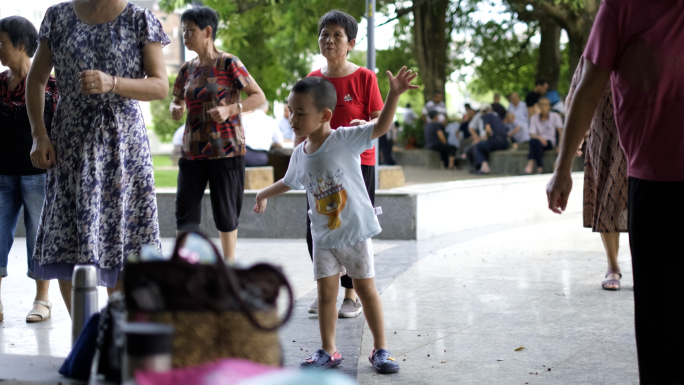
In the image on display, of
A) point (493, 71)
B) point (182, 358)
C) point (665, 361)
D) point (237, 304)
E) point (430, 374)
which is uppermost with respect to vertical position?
point (493, 71)

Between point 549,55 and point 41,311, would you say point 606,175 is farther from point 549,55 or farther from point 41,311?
point 549,55

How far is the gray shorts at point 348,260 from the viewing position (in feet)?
13.6

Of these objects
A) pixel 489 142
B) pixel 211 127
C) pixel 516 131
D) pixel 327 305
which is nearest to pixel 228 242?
pixel 211 127

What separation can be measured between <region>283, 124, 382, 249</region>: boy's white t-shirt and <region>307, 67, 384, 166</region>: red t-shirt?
39.6 inches

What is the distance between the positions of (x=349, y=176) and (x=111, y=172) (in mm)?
1187

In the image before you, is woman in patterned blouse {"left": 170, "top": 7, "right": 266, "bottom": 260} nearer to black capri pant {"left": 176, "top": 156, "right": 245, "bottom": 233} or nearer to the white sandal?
black capri pant {"left": 176, "top": 156, "right": 245, "bottom": 233}

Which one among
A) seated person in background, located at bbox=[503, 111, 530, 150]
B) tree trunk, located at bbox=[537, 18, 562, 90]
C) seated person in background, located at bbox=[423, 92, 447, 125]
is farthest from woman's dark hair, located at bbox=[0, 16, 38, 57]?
tree trunk, located at bbox=[537, 18, 562, 90]

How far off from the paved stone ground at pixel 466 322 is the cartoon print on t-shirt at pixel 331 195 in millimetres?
807

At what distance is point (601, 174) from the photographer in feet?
19.4

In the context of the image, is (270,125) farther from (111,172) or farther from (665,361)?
(665,361)

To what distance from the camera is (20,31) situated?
17.4ft

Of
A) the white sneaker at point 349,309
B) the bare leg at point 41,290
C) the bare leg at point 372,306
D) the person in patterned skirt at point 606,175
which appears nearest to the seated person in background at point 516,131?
the person in patterned skirt at point 606,175

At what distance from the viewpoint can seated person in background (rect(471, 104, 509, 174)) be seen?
17.2 metres

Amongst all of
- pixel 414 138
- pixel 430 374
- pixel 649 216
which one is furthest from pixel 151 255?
pixel 414 138
